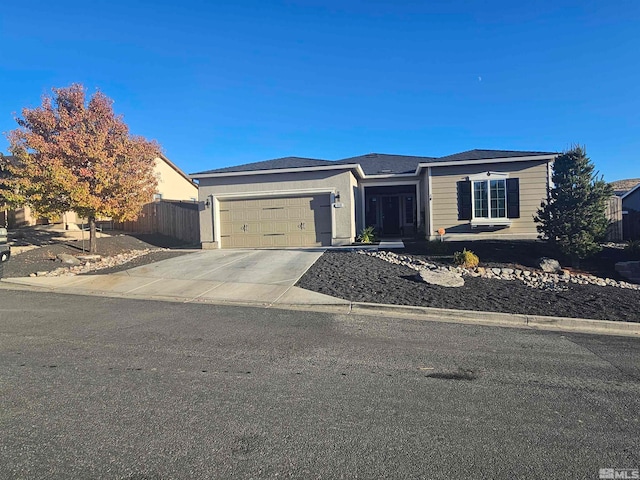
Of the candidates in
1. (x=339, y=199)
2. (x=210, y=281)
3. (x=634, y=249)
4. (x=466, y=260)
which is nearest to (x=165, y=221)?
(x=339, y=199)

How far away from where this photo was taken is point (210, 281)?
32.3 feet

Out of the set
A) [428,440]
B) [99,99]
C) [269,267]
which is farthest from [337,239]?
[428,440]

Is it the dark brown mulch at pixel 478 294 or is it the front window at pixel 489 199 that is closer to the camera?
the dark brown mulch at pixel 478 294

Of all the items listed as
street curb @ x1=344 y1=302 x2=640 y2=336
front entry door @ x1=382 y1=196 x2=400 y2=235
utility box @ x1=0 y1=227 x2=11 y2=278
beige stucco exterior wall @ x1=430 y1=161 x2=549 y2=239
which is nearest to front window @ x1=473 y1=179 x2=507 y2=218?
beige stucco exterior wall @ x1=430 y1=161 x2=549 y2=239

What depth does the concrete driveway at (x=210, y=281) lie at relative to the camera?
8281 mm

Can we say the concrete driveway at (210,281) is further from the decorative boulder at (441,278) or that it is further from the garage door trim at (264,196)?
the garage door trim at (264,196)

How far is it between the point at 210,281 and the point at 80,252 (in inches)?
282

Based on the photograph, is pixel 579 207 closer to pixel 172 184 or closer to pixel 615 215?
pixel 615 215

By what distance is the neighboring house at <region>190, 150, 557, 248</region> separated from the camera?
14.9m

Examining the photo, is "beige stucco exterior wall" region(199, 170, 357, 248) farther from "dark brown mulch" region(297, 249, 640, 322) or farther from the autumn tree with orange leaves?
"dark brown mulch" region(297, 249, 640, 322)

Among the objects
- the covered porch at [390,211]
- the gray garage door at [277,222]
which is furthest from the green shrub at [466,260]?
the covered porch at [390,211]

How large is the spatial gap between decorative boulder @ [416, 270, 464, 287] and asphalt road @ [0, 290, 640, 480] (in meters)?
2.79

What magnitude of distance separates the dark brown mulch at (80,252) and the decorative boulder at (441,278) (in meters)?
8.95

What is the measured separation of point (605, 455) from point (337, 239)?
13.1m
